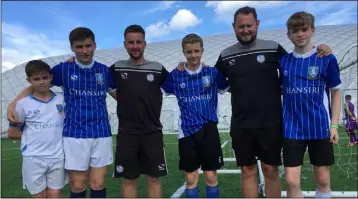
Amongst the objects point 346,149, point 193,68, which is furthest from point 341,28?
point 193,68

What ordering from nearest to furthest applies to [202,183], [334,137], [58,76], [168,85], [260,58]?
[334,137] → [260,58] → [58,76] → [168,85] → [202,183]

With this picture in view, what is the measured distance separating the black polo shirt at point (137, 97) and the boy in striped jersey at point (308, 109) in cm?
127

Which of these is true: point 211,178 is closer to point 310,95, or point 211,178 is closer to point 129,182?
point 129,182

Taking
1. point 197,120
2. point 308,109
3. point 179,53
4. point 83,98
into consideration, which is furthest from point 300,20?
point 179,53

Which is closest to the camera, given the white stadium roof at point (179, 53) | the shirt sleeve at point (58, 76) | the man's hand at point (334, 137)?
the man's hand at point (334, 137)

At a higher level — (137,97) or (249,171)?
(137,97)

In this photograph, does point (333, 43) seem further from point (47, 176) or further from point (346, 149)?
point (47, 176)

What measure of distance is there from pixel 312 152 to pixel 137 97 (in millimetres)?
1681

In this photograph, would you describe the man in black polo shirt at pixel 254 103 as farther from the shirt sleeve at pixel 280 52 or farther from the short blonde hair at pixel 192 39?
the short blonde hair at pixel 192 39

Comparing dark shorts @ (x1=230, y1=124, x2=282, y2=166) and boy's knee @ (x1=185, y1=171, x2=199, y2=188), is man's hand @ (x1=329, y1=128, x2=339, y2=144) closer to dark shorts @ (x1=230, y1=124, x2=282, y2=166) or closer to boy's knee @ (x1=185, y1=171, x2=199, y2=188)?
dark shorts @ (x1=230, y1=124, x2=282, y2=166)

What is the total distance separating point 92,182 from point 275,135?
174 centimetres

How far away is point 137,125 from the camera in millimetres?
3355

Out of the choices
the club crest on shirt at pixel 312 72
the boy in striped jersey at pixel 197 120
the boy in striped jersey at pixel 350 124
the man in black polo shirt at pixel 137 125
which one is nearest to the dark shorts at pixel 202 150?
the boy in striped jersey at pixel 197 120

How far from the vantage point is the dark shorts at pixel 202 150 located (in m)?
3.40
